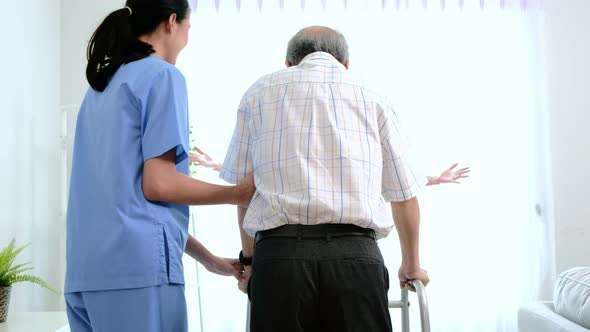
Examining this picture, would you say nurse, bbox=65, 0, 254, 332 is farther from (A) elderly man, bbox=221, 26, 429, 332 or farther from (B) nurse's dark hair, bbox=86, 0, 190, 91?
(A) elderly man, bbox=221, 26, 429, 332

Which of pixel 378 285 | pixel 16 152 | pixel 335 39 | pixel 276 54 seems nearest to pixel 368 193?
pixel 378 285

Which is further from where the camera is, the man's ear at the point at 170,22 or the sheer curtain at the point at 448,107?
the sheer curtain at the point at 448,107

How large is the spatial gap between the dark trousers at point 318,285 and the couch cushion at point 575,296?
743 millimetres

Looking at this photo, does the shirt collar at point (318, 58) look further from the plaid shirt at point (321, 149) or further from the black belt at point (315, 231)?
the black belt at point (315, 231)

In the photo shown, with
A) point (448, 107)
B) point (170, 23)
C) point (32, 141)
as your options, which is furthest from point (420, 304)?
point (448, 107)

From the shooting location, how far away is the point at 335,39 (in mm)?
1566

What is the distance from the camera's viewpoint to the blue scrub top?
1.32 meters

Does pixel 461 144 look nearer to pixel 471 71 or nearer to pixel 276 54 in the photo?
pixel 471 71

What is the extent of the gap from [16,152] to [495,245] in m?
2.89

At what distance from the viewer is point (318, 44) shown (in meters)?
1.55

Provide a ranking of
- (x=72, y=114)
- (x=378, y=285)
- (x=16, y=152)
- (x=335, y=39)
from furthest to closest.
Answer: (x=72, y=114) → (x=16, y=152) → (x=335, y=39) → (x=378, y=285)

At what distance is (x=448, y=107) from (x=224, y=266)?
9.28ft

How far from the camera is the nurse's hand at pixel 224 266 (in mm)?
1717

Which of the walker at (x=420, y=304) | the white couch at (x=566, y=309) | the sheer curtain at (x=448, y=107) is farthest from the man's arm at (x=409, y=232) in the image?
the sheer curtain at (x=448, y=107)
